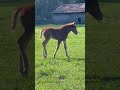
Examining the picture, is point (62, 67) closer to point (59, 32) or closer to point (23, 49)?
point (59, 32)

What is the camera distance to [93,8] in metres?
4.86

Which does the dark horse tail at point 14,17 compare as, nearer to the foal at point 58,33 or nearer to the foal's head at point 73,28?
the foal at point 58,33

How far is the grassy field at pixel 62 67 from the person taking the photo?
15.6 ft

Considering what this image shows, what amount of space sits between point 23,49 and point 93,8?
1.14m

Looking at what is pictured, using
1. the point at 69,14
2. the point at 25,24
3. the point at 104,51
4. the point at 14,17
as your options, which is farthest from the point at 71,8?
the point at 104,51

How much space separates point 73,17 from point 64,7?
182 mm

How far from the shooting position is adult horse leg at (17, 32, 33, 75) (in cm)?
466

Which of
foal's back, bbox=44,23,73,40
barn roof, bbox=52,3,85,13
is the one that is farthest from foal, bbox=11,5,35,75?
barn roof, bbox=52,3,85,13

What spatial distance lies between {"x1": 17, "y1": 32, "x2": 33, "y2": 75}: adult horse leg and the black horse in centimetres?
89

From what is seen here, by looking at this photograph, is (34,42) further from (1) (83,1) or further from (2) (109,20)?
(2) (109,20)

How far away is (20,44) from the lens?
185 inches

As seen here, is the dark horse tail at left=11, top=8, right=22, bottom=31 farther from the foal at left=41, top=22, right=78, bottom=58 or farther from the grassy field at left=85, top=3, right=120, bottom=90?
the grassy field at left=85, top=3, right=120, bottom=90

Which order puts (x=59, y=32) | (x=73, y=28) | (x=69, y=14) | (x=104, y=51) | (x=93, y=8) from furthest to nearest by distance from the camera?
(x=104, y=51) → (x=59, y=32) → (x=93, y=8) → (x=73, y=28) → (x=69, y=14)

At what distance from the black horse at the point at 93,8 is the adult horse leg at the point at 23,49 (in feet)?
2.91
